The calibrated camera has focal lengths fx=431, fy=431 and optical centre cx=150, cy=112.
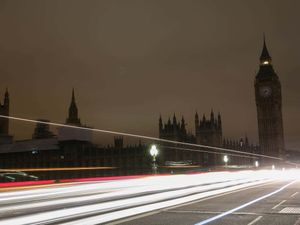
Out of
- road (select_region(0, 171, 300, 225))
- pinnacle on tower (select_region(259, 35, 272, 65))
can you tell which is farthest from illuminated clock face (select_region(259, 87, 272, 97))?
road (select_region(0, 171, 300, 225))

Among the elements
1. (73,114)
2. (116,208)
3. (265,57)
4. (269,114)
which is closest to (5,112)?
(73,114)

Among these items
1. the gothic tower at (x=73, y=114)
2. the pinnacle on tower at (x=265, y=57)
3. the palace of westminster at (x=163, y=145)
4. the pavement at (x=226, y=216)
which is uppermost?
the pinnacle on tower at (x=265, y=57)

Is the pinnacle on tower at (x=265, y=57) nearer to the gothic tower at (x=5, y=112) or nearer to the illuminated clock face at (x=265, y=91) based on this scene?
the illuminated clock face at (x=265, y=91)

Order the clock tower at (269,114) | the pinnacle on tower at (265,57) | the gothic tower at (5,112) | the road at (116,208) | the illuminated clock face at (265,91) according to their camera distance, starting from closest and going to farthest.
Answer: the road at (116,208) → the gothic tower at (5,112) → the clock tower at (269,114) → the illuminated clock face at (265,91) → the pinnacle on tower at (265,57)

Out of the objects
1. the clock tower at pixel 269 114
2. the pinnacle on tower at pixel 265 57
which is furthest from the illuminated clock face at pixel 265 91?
the pinnacle on tower at pixel 265 57

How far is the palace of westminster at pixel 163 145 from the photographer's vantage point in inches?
3497

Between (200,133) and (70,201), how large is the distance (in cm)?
10495

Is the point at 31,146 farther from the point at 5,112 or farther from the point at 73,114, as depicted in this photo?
the point at 73,114

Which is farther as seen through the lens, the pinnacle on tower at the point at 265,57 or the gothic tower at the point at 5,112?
the pinnacle on tower at the point at 265,57

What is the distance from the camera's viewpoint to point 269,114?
125625 mm

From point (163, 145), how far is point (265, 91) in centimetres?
4328

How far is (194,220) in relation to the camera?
35.6 feet

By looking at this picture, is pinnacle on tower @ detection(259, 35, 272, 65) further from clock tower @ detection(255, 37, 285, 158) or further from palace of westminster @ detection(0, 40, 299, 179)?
clock tower @ detection(255, 37, 285, 158)

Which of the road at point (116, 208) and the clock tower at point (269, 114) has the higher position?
the clock tower at point (269, 114)
